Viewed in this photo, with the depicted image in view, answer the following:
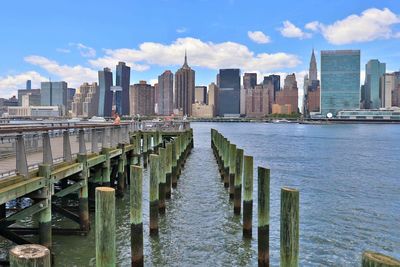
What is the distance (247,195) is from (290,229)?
6.51 metres

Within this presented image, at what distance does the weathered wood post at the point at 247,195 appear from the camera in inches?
591

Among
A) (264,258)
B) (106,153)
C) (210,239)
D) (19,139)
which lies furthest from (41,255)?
(106,153)

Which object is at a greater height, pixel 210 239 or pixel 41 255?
pixel 41 255

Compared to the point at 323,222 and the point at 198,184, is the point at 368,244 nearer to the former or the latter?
the point at 323,222

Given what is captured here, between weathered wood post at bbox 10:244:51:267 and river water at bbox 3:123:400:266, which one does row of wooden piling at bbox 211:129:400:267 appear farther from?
weathered wood post at bbox 10:244:51:267

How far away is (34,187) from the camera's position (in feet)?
35.6

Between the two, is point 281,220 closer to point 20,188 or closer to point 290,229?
point 290,229

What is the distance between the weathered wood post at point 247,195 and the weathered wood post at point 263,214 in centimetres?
257

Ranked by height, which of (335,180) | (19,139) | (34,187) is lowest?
(335,180)

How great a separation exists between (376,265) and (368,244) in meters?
11.8

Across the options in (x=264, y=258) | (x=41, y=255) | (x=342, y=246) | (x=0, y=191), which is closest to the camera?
(x=41, y=255)

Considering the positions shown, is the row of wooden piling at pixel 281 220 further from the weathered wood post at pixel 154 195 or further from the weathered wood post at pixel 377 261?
the weathered wood post at pixel 154 195

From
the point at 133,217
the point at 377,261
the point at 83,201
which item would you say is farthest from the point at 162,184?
the point at 377,261

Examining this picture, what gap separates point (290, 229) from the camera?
8.81 metres
